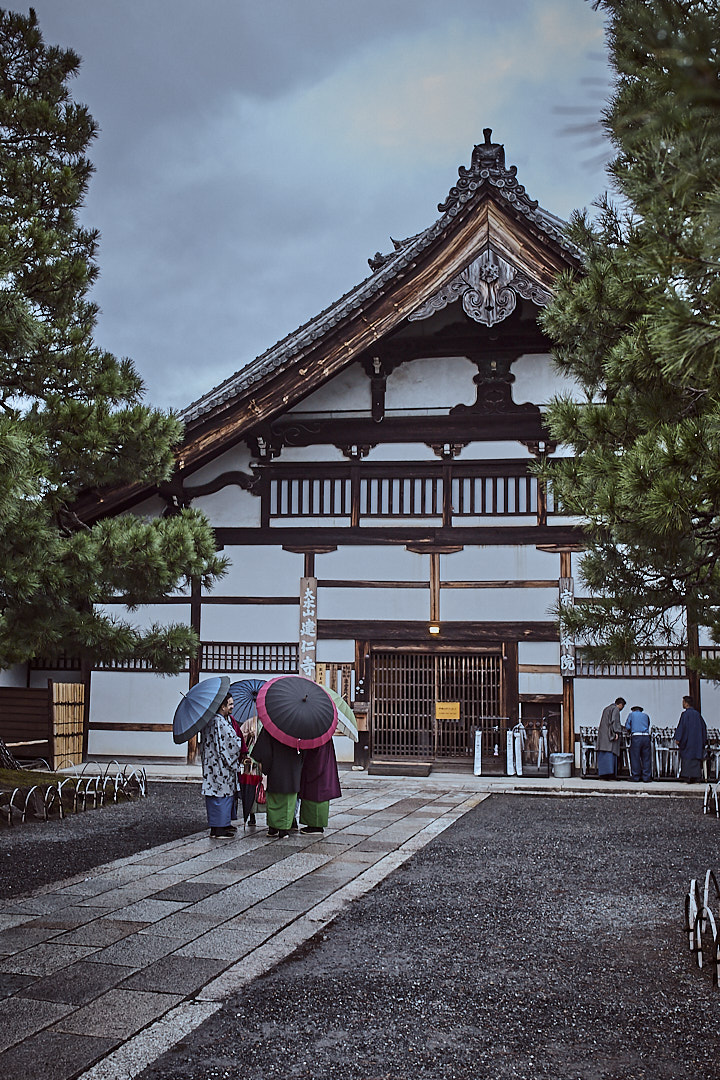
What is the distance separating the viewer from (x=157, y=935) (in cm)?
520

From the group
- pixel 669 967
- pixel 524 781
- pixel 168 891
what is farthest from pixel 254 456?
pixel 669 967

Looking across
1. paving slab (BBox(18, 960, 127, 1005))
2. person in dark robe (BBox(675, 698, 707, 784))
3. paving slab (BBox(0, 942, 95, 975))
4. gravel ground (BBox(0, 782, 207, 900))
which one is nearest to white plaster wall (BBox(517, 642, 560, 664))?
person in dark robe (BBox(675, 698, 707, 784))

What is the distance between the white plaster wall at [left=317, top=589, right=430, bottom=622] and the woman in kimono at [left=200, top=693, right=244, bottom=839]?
255 inches

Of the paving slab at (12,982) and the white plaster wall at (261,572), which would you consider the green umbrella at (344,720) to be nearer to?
the paving slab at (12,982)

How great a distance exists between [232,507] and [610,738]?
7.09 meters

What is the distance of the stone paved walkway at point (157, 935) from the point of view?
370 centimetres

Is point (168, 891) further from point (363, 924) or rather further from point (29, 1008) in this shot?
point (29, 1008)

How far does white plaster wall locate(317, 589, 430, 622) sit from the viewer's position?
14.9m

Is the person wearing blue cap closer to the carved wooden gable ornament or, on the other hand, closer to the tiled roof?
the carved wooden gable ornament

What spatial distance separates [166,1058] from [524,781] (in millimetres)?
10878

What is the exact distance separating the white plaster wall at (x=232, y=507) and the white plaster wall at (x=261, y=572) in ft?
1.36

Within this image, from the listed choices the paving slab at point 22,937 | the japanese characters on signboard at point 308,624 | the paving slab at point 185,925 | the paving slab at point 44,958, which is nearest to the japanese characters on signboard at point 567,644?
the japanese characters on signboard at point 308,624

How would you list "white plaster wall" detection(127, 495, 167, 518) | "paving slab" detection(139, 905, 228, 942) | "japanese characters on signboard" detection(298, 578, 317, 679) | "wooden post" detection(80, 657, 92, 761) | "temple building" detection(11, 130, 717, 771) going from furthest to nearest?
"white plaster wall" detection(127, 495, 167, 518) → "wooden post" detection(80, 657, 92, 761) → "japanese characters on signboard" detection(298, 578, 317, 679) → "temple building" detection(11, 130, 717, 771) → "paving slab" detection(139, 905, 228, 942)

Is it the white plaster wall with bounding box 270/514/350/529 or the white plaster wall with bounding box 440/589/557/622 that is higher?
the white plaster wall with bounding box 270/514/350/529
